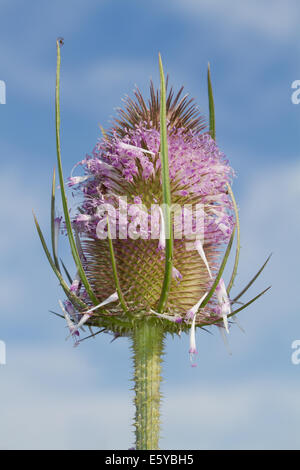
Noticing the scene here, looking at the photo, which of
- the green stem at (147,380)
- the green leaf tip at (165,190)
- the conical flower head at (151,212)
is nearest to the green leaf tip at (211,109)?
the conical flower head at (151,212)

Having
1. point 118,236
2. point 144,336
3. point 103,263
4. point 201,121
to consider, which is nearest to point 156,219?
point 118,236

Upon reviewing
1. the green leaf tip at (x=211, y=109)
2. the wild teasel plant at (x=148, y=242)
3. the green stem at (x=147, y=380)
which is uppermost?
the green leaf tip at (x=211, y=109)

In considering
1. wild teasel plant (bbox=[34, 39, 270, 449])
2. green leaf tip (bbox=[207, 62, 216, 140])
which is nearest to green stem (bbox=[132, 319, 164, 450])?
wild teasel plant (bbox=[34, 39, 270, 449])

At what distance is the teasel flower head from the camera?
6797mm

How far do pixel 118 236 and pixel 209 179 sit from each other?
1406 millimetres

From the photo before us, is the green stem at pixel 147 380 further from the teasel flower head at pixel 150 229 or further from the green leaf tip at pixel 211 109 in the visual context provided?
the green leaf tip at pixel 211 109

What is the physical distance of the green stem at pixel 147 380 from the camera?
6.70 metres

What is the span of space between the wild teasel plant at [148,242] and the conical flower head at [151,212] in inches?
0.5

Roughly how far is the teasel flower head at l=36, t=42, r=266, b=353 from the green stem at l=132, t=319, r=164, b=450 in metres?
0.14

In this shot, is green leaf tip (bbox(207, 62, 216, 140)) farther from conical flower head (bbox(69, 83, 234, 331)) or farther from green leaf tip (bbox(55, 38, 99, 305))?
green leaf tip (bbox(55, 38, 99, 305))

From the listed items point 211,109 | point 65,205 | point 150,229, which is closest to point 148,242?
point 150,229

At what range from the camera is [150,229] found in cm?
682

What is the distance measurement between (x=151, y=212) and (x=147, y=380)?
2017mm
